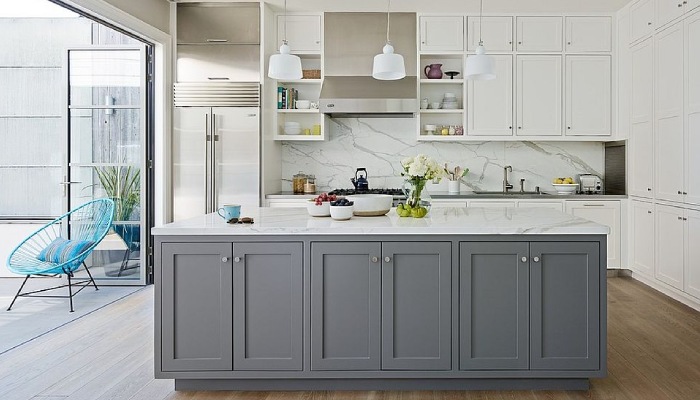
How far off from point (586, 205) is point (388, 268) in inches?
147

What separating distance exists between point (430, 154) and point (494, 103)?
35.4 inches

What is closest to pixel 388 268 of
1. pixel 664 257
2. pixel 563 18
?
pixel 664 257

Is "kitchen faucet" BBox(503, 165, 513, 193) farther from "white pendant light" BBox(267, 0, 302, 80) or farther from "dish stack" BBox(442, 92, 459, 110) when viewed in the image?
"white pendant light" BBox(267, 0, 302, 80)

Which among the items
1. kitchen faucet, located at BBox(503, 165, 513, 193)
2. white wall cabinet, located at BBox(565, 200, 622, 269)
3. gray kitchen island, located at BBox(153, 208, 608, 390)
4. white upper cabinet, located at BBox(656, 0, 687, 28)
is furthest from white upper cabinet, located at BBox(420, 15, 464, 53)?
gray kitchen island, located at BBox(153, 208, 608, 390)

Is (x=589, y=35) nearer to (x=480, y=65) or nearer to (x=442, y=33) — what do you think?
(x=442, y=33)

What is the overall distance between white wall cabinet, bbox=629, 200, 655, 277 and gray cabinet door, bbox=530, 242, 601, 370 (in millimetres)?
2950

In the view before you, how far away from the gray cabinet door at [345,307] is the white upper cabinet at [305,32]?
3.68 meters

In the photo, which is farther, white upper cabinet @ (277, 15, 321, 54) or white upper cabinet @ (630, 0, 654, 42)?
white upper cabinet @ (277, 15, 321, 54)

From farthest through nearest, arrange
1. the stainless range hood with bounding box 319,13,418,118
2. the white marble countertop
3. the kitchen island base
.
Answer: the stainless range hood with bounding box 319,13,418,118, the kitchen island base, the white marble countertop

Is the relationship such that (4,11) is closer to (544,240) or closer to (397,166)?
(397,166)

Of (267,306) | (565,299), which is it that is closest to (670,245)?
(565,299)

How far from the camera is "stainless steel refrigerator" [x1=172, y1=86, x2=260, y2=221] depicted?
5.62m

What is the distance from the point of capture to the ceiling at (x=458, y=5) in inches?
226

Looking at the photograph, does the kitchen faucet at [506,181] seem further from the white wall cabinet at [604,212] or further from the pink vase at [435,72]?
the pink vase at [435,72]
